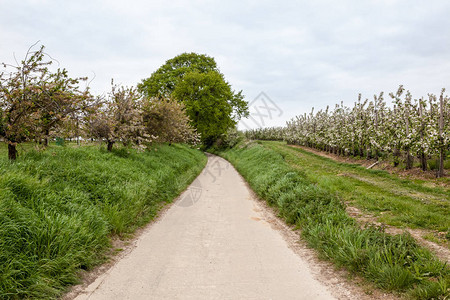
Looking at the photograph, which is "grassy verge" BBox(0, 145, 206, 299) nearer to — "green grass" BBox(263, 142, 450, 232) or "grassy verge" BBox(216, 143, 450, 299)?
"grassy verge" BBox(216, 143, 450, 299)

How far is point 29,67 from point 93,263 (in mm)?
5431

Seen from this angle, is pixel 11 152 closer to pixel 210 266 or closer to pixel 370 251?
pixel 210 266

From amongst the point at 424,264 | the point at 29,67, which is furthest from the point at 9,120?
the point at 424,264

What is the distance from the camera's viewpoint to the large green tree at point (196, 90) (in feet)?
104

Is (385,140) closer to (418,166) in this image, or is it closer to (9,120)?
(418,166)

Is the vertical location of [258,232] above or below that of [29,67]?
below

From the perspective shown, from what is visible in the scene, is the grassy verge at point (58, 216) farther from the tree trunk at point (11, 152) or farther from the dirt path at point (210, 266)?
the dirt path at point (210, 266)

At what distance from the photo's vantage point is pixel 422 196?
9867 millimetres

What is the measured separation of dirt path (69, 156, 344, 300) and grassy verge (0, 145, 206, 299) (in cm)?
53

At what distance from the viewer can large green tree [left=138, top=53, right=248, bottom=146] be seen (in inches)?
1244

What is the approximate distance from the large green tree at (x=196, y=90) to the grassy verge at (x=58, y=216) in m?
23.2

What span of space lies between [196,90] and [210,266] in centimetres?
2909

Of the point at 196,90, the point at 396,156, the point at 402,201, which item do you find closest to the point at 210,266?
the point at 402,201

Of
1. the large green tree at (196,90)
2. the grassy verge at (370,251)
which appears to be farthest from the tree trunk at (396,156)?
the large green tree at (196,90)
